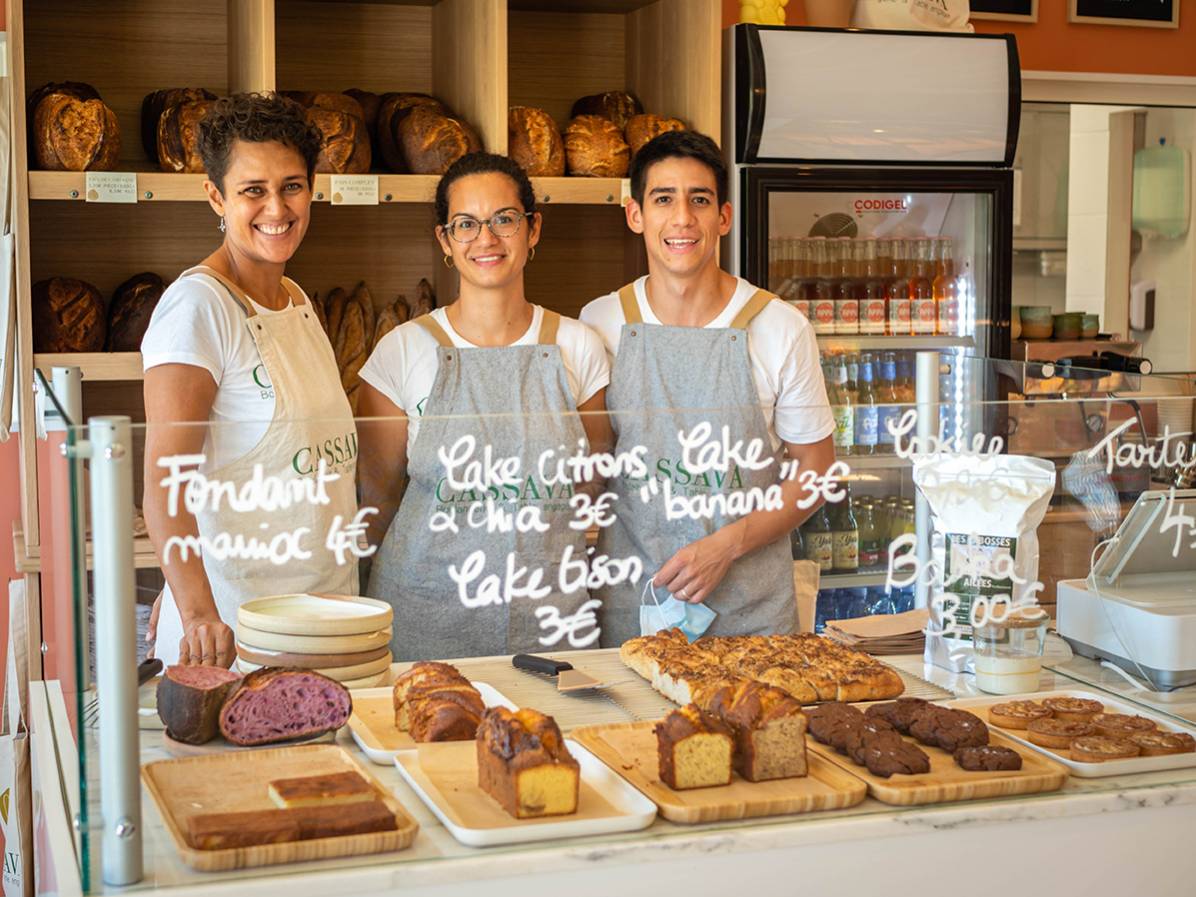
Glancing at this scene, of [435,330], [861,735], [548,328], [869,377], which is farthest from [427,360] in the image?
[869,377]

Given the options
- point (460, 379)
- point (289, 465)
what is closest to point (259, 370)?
point (460, 379)

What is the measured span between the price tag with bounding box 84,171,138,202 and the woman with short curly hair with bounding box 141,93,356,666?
694 millimetres

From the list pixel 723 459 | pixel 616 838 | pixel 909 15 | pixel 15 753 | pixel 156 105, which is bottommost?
pixel 15 753

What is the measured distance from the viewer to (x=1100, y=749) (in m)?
1.61

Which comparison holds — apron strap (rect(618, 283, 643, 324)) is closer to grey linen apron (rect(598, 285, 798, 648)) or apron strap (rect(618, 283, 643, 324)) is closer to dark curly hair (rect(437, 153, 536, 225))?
dark curly hair (rect(437, 153, 536, 225))

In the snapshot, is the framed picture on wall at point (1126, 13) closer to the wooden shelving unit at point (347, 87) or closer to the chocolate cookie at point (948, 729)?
the wooden shelving unit at point (347, 87)

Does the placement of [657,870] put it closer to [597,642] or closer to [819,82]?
[597,642]

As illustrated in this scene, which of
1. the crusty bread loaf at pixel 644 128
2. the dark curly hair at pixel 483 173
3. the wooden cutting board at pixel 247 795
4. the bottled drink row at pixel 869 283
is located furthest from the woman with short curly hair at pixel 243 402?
the bottled drink row at pixel 869 283

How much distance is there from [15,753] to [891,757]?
6.80 feet

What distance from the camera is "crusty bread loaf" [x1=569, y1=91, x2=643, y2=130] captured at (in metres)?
3.54

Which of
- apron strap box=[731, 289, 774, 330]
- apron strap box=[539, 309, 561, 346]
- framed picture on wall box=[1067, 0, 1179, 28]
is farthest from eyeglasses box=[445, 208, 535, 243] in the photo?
framed picture on wall box=[1067, 0, 1179, 28]

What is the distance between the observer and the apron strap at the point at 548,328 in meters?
2.42

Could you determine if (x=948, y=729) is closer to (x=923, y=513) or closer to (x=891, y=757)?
(x=891, y=757)

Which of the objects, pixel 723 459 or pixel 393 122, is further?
pixel 393 122
